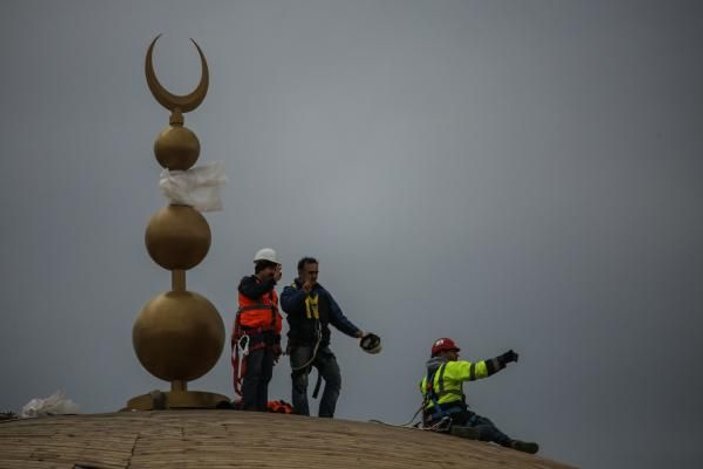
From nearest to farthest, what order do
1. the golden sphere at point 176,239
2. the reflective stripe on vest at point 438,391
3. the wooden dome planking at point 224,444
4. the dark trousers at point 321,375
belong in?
the wooden dome planking at point 224,444 < the golden sphere at point 176,239 < the dark trousers at point 321,375 < the reflective stripe on vest at point 438,391

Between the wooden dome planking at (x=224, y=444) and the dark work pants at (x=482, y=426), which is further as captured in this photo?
the dark work pants at (x=482, y=426)

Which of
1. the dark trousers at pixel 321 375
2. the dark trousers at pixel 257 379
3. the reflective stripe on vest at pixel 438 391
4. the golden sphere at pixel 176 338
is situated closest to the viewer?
the golden sphere at pixel 176 338

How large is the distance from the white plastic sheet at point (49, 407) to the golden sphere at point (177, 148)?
3.48 m

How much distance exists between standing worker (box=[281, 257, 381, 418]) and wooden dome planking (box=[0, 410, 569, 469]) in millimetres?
3649

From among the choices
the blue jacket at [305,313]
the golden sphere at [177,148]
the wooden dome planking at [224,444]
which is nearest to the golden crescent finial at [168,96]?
the golden sphere at [177,148]

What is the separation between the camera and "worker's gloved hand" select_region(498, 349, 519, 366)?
18500mm

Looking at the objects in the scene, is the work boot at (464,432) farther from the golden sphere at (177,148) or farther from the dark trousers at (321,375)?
the golden sphere at (177,148)

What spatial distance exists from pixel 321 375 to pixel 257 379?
5.10ft

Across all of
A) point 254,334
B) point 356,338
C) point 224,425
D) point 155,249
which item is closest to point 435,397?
point 356,338

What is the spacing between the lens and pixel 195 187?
61.1 ft

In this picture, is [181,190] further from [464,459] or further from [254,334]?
[464,459]

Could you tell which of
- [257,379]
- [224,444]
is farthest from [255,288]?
[224,444]

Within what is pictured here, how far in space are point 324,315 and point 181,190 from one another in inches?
106

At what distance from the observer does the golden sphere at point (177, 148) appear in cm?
1866
